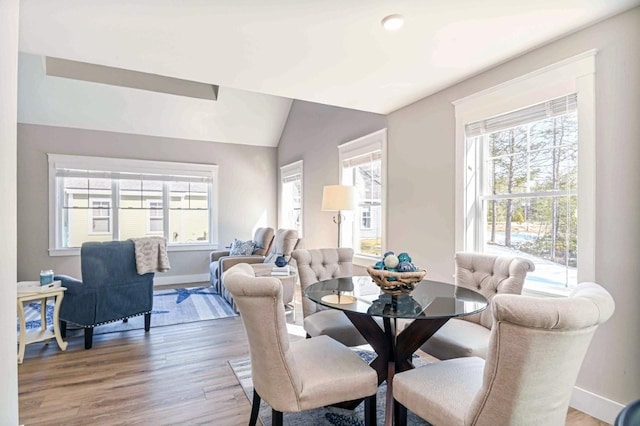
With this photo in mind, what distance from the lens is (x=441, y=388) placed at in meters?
1.47

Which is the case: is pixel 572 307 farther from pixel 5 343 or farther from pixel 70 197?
pixel 70 197

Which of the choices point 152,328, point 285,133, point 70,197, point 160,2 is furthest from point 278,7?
point 70,197

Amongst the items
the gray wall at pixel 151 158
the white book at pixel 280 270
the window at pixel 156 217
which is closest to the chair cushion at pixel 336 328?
the white book at pixel 280 270

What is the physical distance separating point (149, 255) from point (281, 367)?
2.46 m

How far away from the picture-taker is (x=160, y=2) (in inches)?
72.2

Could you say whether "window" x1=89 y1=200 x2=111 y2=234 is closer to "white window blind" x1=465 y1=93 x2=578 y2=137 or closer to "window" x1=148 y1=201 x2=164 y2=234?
"window" x1=148 y1=201 x2=164 y2=234

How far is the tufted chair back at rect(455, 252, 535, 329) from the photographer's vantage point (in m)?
2.14

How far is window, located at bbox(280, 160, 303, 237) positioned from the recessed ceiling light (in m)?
3.88

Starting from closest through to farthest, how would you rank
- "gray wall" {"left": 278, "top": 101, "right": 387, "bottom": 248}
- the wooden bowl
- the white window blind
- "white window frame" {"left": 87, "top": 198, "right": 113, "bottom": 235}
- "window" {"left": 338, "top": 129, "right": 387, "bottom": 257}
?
the wooden bowl < the white window blind < "window" {"left": 338, "top": 129, "right": 387, "bottom": 257} < "gray wall" {"left": 278, "top": 101, "right": 387, "bottom": 248} < "white window frame" {"left": 87, "top": 198, "right": 113, "bottom": 235}

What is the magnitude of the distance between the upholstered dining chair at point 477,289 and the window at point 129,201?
16.4 feet

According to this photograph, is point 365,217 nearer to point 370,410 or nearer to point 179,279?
point 370,410

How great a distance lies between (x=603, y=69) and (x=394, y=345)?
2065 millimetres

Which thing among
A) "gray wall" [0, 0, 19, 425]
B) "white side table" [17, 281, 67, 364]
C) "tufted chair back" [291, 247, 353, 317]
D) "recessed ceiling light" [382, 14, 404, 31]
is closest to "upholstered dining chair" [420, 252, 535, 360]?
"tufted chair back" [291, 247, 353, 317]

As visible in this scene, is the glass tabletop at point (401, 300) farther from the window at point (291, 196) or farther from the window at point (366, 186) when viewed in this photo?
the window at point (291, 196)
